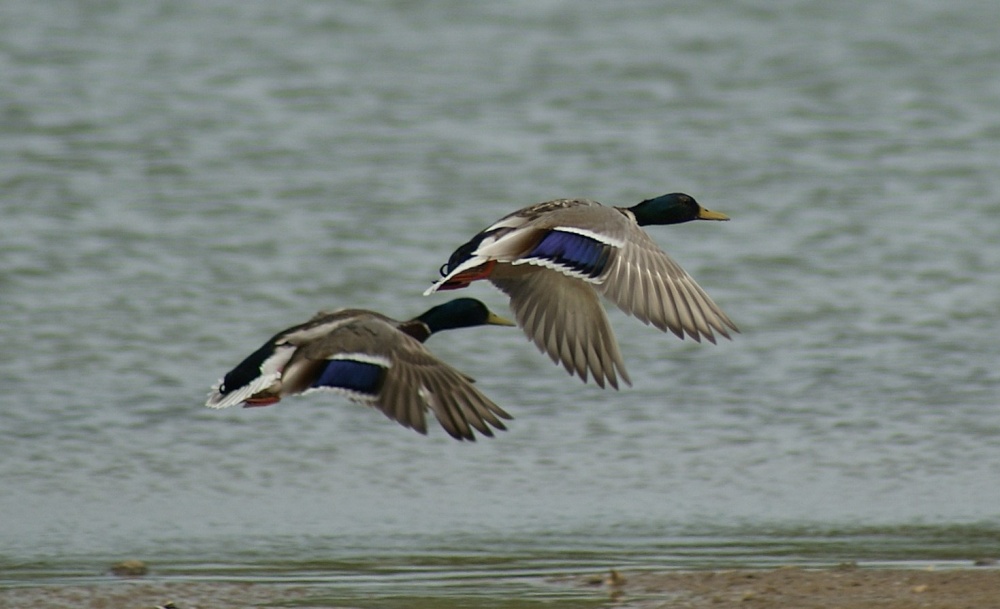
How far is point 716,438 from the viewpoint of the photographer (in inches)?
414

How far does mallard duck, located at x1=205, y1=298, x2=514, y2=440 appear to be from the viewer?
7.21 metres

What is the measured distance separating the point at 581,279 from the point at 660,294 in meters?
0.58

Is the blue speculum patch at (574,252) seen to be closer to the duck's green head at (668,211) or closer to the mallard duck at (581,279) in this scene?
the mallard duck at (581,279)

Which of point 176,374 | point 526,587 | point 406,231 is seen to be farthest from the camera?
point 406,231

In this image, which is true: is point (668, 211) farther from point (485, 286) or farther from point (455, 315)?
point (485, 286)

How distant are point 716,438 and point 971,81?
1175cm

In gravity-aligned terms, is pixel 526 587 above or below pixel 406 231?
below

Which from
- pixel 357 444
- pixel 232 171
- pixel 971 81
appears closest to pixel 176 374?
pixel 357 444

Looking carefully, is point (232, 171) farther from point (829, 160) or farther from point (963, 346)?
point (963, 346)

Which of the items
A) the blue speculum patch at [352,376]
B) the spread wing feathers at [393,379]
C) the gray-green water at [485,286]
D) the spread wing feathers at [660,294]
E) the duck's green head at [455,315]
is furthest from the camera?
the gray-green water at [485,286]

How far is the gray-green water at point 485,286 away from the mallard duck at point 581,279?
0.96m

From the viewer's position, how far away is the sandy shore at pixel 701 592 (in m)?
7.75

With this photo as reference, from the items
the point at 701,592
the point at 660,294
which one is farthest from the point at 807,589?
the point at 660,294

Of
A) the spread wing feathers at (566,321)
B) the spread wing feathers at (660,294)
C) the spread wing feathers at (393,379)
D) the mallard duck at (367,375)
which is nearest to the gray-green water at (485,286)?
the spread wing feathers at (566,321)
